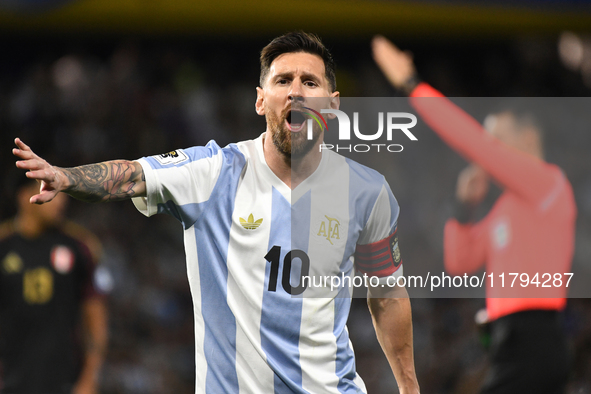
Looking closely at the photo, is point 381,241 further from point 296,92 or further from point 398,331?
point 296,92

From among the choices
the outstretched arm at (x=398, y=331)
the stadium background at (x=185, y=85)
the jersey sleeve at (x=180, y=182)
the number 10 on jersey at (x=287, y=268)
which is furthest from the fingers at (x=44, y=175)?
the stadium background at (x=185, y=85)

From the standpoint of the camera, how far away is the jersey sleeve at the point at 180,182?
2623 mm

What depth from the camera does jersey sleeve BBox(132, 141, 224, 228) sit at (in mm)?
2623

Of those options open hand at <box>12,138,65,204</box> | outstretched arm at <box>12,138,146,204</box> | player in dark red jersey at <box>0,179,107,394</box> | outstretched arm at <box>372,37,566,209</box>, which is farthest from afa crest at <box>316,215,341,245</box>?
player in dark red jersey at <box>0,179,107,394</box>

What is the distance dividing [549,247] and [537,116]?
0.97m

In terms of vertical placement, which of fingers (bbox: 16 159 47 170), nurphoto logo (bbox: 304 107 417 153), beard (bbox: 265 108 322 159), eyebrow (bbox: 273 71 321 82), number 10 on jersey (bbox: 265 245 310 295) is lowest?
number 10 on jersey (bbox: 265 245 310 295)

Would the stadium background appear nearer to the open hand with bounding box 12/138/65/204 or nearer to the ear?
the ear

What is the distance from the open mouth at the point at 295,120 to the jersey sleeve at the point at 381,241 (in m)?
0.49

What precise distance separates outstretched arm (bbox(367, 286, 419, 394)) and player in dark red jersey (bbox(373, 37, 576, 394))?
0.72 meters

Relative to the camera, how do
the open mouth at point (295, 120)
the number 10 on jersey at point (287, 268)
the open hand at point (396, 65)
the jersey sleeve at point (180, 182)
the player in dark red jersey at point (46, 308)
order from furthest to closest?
the player in dark red jersey at point (46, 308), the open hand at point (396, 65), the open mouth at point (295, 120), the number 10 on jersey at point (287, 268), the jersey sleeve at point (180, 182)

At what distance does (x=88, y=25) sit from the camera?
363 inches

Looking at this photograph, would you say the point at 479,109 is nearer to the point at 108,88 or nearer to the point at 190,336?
the point at 190,336

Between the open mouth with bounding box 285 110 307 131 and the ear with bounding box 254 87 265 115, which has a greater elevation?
the ear with bounding box 254 87 265 115

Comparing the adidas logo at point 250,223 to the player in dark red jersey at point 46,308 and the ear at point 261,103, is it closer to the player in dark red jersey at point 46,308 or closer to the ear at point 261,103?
the ear at point 261,103
